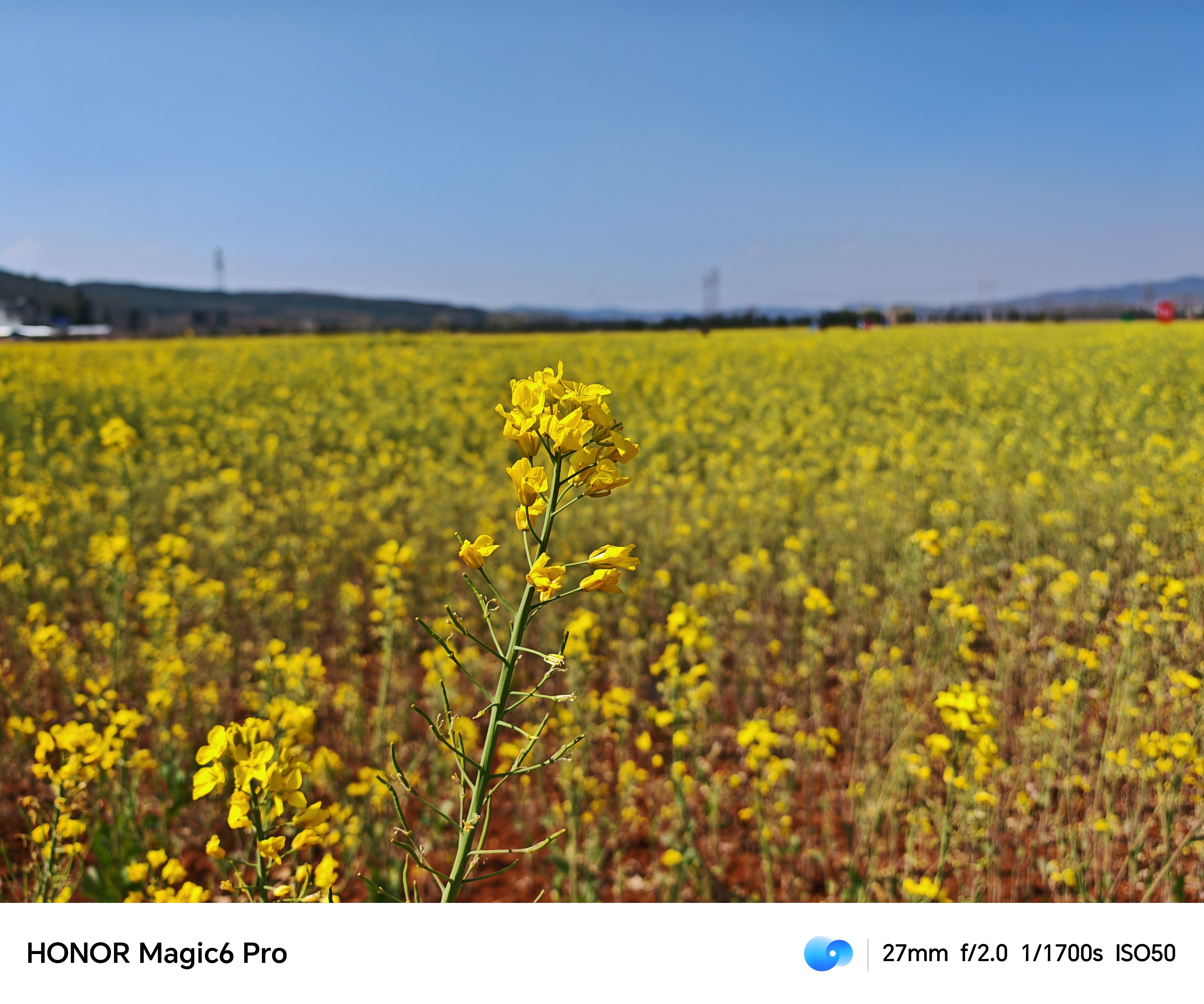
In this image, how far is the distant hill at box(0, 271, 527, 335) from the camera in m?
15.1

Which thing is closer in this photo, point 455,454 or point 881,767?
point 881,767

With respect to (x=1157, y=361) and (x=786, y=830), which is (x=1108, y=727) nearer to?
(x=786, y=830)

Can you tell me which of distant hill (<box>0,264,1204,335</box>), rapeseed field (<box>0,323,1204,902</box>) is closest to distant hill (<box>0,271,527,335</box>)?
distant hill (<box>0,264,1204,335</box>)

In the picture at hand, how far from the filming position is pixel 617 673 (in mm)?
3197

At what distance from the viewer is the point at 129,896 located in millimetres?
1546

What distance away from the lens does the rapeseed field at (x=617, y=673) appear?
5.27 ft

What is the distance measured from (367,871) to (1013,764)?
2047mm
